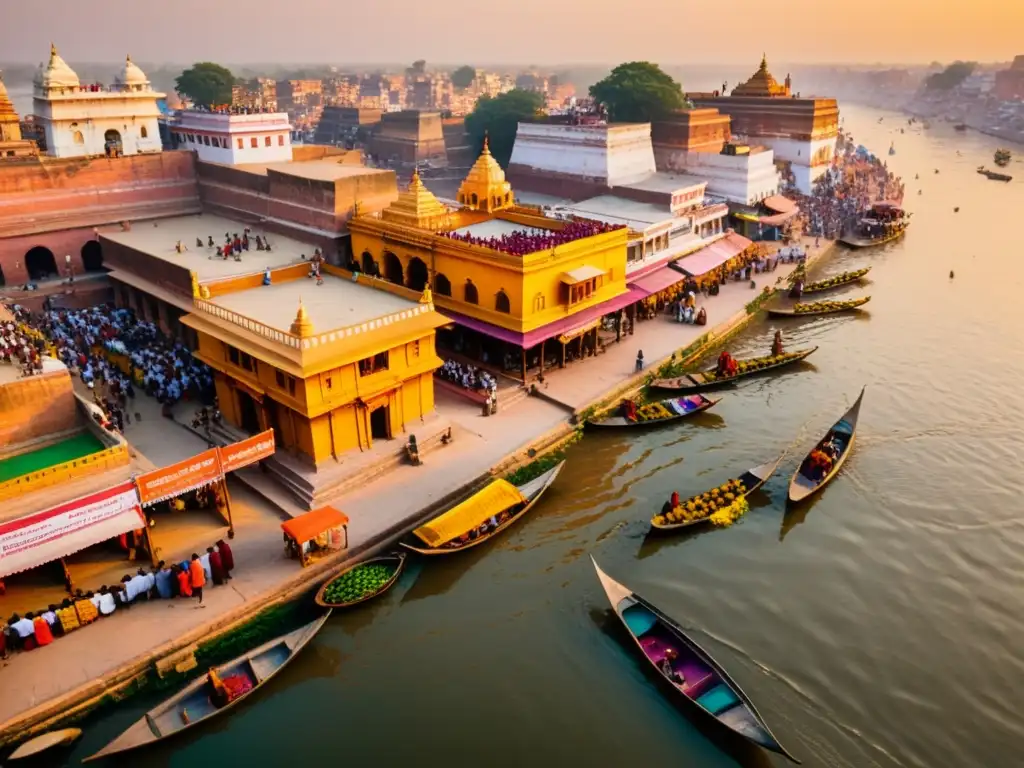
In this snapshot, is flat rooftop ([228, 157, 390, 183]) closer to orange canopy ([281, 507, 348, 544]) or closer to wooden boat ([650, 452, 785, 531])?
orange canopy ([281, 507, 348, 544])

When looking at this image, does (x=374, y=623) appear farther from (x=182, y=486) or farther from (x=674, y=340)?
(x=674, y=340)

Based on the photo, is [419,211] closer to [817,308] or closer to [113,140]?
[817,308]

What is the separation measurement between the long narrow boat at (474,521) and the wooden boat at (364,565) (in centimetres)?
36

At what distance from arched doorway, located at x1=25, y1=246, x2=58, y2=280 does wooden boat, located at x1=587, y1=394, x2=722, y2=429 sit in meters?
23.9

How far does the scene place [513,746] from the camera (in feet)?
39.1

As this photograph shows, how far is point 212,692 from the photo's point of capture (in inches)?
480

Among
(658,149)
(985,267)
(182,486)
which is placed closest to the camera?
(182,486)

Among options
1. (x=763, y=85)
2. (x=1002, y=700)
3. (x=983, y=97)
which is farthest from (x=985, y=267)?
(x=983, y=97)

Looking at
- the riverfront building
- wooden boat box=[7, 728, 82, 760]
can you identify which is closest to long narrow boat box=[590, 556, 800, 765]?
wooden boat box=[7, 728, 82, 760]

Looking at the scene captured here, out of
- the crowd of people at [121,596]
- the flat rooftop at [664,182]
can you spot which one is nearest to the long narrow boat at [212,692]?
the crowd of people at [121,596]

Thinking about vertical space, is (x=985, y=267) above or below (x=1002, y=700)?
above

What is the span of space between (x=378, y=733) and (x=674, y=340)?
19.6m

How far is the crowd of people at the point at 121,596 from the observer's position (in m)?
12.6

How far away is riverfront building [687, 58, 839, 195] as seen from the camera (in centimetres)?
5166
